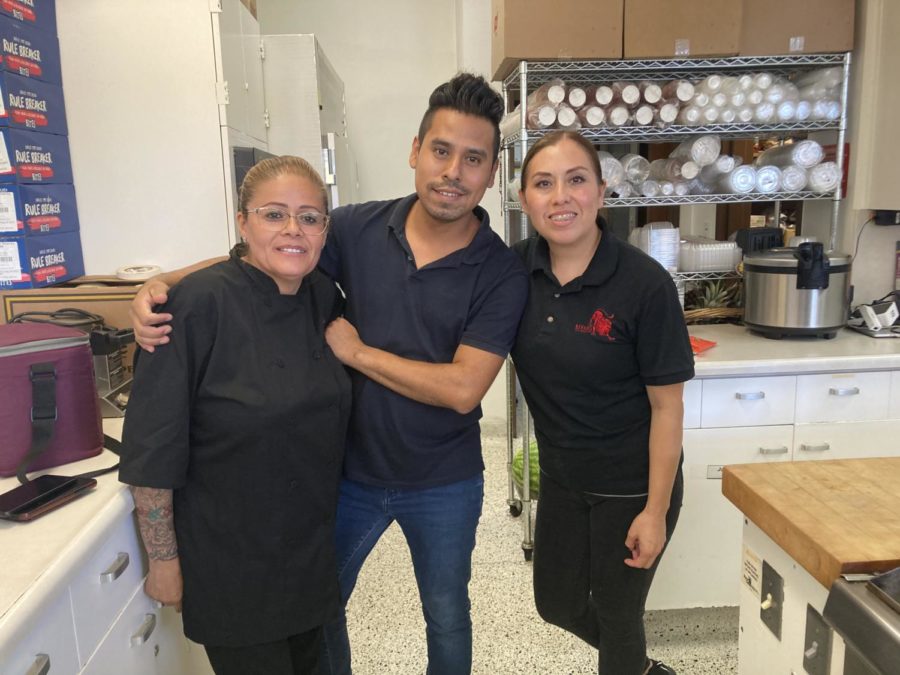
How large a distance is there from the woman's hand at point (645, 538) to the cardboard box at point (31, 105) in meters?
1.94

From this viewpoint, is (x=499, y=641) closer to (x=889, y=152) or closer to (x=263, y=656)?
(x=263, y=656)

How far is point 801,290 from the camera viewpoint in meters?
2.34

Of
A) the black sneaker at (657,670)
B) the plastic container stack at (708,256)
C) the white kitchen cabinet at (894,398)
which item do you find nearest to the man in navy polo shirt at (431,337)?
the black sneaker at (657,670)

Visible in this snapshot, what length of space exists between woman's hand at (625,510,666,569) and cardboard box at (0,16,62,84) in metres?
2.02

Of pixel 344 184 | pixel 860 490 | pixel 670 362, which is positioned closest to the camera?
pixel 860 490

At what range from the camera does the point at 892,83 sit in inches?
94.2

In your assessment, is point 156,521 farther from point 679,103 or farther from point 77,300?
point 679,103

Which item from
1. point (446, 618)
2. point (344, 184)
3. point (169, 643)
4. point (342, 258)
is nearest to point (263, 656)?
point (169, 643)

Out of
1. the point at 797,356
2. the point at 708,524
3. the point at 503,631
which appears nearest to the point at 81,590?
the point at 503,631

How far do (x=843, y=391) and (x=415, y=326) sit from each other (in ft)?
4.94

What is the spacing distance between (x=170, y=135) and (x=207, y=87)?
207mm

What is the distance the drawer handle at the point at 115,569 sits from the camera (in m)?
1.18

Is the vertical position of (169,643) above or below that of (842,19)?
below

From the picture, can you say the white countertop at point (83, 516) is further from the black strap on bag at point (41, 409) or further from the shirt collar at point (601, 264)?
the shirt collar at point (601, 264)
